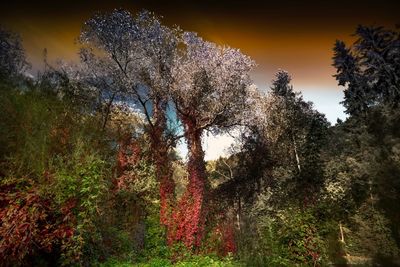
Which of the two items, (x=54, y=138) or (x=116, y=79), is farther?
(x=116, y=79)

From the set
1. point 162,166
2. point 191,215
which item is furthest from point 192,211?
point 162,166

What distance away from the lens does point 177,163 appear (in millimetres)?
24391

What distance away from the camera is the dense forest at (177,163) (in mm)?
11047

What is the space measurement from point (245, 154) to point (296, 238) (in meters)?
18.7

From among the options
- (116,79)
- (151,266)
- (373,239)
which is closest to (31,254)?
(151,266)

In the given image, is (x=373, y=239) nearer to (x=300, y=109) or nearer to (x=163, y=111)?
(x=163, y=111)

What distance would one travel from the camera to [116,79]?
83.5 feet

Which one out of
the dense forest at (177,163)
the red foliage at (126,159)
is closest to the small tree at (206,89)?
the dense forest at (177,163)

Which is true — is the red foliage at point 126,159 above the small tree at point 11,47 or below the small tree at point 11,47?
below

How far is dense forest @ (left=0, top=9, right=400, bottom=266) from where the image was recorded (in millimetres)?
11047

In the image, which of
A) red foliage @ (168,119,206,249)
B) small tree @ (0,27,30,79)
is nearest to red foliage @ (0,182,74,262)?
red foliage @ (168,119,206,249)

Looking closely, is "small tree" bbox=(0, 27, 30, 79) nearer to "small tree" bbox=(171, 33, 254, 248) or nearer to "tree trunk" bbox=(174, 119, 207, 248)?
"small tree" bbox=(171, 33, 254, 248)

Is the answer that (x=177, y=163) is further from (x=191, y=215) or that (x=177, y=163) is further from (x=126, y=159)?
(x=191, y=215)

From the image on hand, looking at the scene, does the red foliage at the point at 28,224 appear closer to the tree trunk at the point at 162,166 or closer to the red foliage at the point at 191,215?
the red foliage at the point at 191,215
